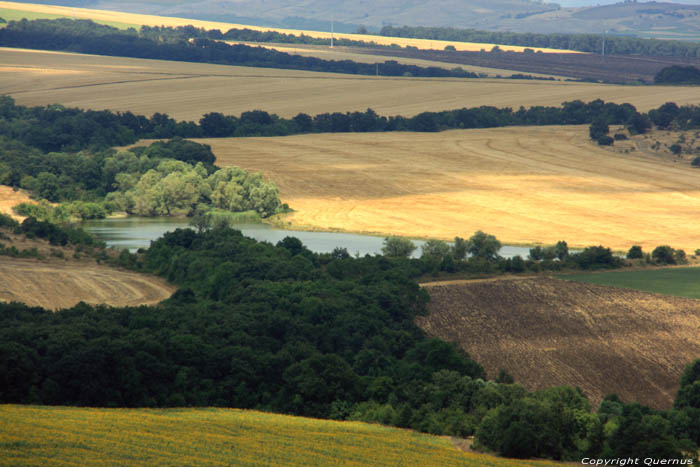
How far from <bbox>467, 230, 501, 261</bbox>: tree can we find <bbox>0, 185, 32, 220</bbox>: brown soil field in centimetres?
4816

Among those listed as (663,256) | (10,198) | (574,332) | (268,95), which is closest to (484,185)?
(663,256)

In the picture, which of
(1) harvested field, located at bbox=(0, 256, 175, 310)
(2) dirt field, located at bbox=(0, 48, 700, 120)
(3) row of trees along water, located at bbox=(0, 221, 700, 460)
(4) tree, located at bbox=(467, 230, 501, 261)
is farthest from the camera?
(2) dirt field, located at bbox=(0, 48, 700, 120)

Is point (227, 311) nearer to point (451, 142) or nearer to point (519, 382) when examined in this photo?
point (519, 382)

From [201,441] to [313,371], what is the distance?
13493 millimetres

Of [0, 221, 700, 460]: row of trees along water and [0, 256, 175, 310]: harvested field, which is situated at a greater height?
[0, 221, 700, 460]: row of trees along water

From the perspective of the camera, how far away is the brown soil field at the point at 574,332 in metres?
57.6

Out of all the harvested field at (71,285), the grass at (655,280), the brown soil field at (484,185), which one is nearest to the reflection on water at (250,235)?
the brown soil field at (484,185)

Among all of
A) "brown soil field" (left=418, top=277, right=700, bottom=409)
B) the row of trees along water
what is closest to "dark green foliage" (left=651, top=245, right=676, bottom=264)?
"brown soil field" (left=418, top=277, right=700, bottom=409)

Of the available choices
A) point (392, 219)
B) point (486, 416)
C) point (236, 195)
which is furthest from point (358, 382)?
point (236, 195)

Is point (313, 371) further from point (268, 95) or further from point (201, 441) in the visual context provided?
point (268, 95)

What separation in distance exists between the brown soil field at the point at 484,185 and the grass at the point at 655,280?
433 inches

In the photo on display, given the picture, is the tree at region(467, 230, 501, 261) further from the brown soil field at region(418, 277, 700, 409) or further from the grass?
the brown soil field at region(418, 277, 700, 409)

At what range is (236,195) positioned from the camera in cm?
11344

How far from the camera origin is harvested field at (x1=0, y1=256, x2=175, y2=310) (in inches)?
2803
